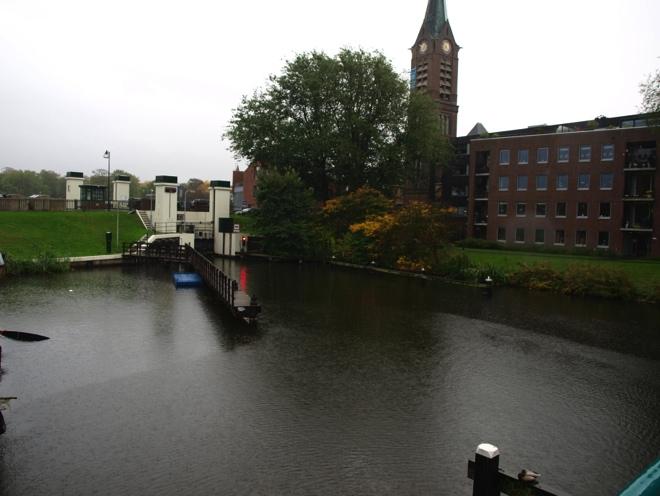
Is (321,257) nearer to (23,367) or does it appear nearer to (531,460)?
(23,367)

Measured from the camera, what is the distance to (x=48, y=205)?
5269cm

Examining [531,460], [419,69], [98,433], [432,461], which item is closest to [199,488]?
[98,433]

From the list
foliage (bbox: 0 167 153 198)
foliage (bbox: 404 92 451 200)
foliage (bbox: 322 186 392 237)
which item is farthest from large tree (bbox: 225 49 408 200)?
foliage (bbox: 0 167 153 198)

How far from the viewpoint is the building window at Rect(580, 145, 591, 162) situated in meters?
53.4

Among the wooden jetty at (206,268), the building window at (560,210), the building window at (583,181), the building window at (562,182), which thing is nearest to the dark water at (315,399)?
the wooden jetty at (206,268)

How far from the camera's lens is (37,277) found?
3294 centimetres

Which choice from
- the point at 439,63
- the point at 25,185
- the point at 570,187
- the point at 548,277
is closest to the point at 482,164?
the point at 570,187

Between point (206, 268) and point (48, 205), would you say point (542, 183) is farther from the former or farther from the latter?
point (48, 205)

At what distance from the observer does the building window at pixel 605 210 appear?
52312 mm

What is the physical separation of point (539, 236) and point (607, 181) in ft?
27.4

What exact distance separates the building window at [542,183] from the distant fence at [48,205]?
1642 inches

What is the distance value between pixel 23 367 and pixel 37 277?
2025cm

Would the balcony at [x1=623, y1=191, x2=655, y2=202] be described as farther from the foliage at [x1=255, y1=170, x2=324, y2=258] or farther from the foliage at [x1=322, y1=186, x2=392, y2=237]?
the foliage at [x1=255, y1=170, x2=324, y2=258]

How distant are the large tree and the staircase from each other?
1188 cm
